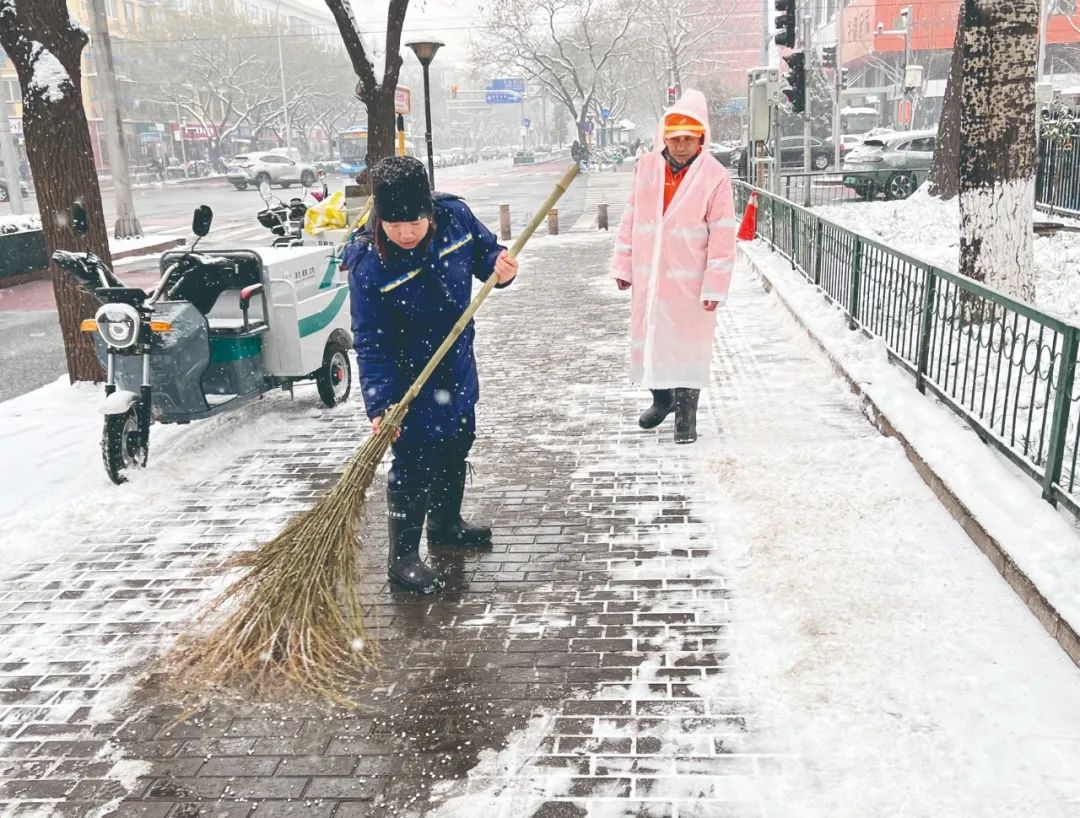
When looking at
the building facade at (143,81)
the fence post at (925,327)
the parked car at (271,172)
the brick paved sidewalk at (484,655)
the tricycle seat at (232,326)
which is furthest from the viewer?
the building facade at (143,81)

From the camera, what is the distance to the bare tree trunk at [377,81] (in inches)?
543

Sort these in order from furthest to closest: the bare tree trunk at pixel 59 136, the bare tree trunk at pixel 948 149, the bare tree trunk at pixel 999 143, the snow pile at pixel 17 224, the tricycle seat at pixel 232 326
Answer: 1. the snow pile at pixel 17 224
2. the bare tree trunk at pixel 948 149
3. the bare tree trunk at pixel 59 136
4. the bare tree trunk at pixel 999 143
5. the tricycle seat at pixel 232 326

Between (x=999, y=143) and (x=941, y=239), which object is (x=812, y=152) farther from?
(x=999, y=143)

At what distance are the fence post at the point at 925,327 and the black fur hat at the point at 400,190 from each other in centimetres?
358

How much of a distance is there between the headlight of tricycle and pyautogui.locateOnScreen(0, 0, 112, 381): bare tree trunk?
7.89 feet

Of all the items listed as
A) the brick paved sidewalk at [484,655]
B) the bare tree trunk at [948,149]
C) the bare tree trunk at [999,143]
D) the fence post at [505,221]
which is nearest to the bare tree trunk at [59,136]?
the brick paved sidewalk at [484,655]

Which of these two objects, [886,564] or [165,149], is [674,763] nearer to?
[886,564]

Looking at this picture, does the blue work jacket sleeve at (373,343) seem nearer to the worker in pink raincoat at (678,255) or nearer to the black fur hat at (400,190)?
the black fur hat at (400,190)

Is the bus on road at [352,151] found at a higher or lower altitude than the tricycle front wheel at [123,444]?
higher

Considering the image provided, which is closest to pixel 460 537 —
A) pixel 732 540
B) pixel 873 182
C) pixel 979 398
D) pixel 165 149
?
pixel 732 540

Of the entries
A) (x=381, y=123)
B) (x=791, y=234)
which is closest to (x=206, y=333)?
(x=791, y=234)

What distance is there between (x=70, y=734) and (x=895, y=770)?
2.66 m

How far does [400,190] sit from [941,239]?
9.97 m

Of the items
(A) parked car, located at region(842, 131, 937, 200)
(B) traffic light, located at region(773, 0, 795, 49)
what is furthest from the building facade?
(B) traffic light, located at region(773, 0, 795, 49)
